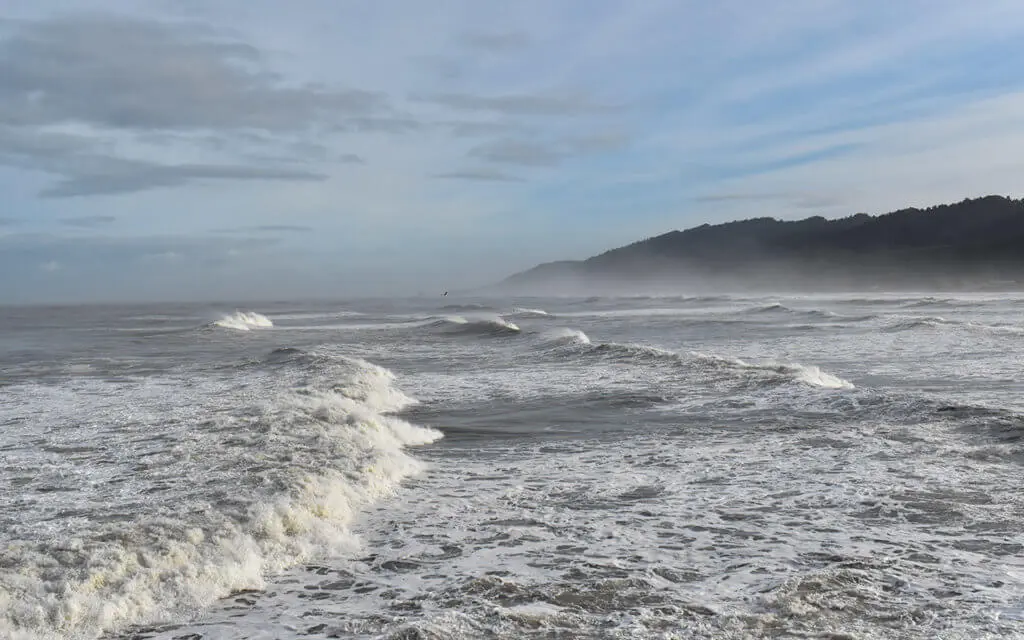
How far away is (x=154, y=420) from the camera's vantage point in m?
12.0

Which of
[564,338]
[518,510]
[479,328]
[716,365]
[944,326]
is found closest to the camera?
[518,510]

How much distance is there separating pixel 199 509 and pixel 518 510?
267 centimetres

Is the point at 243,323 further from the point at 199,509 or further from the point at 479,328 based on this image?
the point at 199,509

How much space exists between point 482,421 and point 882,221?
201m

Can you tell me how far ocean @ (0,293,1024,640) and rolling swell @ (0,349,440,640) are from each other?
3cm

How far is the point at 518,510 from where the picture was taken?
736cm

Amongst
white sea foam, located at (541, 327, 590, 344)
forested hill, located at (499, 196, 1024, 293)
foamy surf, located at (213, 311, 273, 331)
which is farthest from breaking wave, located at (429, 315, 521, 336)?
forested hill, located at (499, 196, 1024, 293)

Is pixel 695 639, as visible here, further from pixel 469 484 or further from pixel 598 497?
pixel 469 484

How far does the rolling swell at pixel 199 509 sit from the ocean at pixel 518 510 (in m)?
0.03

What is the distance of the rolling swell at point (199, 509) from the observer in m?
5.19

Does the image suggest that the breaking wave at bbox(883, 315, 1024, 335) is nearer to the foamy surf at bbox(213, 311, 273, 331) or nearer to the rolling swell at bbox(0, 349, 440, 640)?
the rolling swell at bbox(0, 349, 440, 640)

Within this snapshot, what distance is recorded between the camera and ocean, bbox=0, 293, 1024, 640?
16.4 ft

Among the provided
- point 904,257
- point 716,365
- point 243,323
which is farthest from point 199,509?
point 904,257

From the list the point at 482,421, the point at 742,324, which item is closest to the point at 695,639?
the point at 482,421
